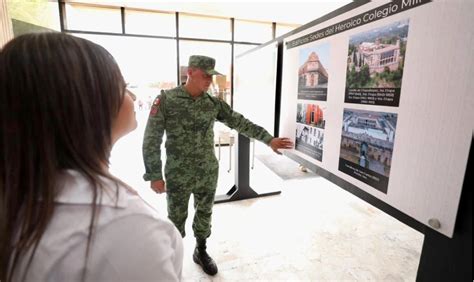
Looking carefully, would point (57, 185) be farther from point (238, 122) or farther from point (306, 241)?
point (306, 241)

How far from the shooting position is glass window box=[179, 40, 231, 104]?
5454 mm

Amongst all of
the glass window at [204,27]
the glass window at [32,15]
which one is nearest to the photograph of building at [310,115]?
the glass window at [32,15]

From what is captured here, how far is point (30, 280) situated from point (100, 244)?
0.47ft

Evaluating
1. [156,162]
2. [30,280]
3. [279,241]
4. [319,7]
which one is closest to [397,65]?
[30,280]

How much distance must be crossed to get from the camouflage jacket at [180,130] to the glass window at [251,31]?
443cm

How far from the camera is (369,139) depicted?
1.02m

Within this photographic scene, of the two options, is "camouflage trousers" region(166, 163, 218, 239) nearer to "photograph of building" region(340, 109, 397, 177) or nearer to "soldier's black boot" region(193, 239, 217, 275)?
"soldier's black boot" region(193, 239, 217, 275)

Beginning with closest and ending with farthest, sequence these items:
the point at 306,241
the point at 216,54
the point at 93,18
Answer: the point at 306,241
the point at 93,18
the point at 216,54

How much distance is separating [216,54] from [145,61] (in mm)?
1564

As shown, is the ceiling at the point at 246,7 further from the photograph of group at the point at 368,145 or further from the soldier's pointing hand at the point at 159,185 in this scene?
the photograph of group at the point at 368,145

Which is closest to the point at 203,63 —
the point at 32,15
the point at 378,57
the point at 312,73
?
the point at 312,73

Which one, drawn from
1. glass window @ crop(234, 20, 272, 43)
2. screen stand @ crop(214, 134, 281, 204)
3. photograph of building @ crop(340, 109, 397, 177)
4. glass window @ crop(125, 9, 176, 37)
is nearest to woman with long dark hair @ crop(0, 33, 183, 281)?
photograph of building @ crop(340, 109, 397, 177)

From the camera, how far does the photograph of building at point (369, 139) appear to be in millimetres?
941

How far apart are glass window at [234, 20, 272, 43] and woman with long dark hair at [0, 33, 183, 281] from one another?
573 cm
